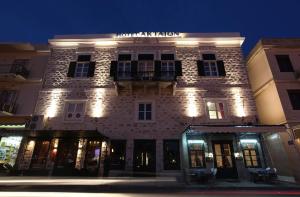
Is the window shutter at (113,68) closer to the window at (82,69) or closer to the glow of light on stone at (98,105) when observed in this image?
the glow of light on stone at (98,105)

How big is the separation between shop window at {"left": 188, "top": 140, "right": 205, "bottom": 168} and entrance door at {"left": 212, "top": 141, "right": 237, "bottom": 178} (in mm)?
908

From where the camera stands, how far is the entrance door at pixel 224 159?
1316cm

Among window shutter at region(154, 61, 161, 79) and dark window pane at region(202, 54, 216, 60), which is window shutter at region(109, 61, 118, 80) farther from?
dark window pane at region(202, 54, 216, 60)

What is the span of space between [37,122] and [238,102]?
1480 centimetres

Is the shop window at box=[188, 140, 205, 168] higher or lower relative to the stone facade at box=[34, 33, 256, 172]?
lower

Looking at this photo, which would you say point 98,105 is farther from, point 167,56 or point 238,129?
point 238,129

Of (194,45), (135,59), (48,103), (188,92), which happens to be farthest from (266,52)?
(48,103)

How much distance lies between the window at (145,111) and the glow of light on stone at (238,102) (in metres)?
6.33

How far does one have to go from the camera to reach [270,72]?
15.1 metres

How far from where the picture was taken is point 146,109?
49.7ft

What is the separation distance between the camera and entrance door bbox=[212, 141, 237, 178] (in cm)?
1316

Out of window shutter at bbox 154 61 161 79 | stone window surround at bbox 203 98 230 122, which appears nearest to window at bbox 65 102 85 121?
window shutter at bbox 154 61 161 79

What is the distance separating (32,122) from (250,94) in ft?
53.1

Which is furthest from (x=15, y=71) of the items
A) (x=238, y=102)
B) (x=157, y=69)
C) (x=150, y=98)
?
(x=238, y=102)
